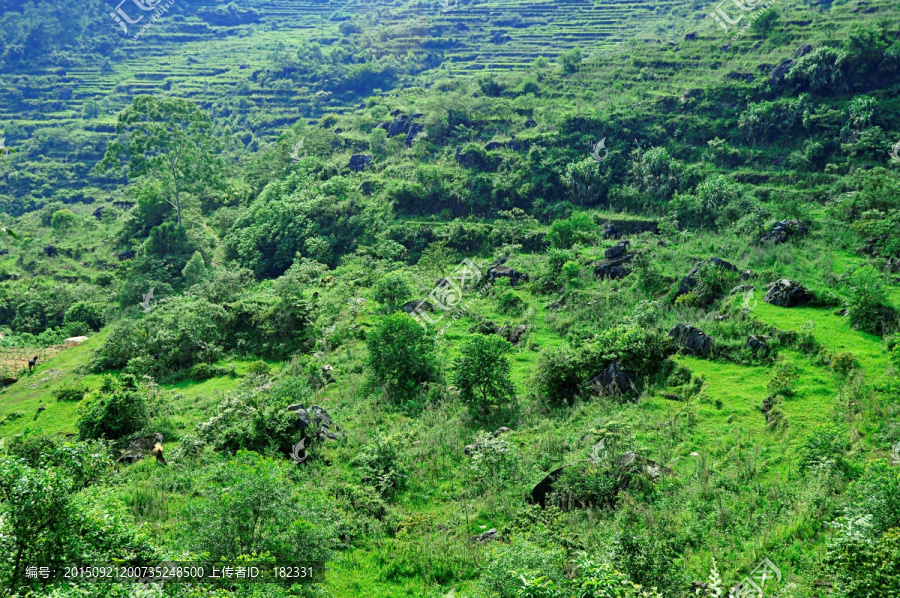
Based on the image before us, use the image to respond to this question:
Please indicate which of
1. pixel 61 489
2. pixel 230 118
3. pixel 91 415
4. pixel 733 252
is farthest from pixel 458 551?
pixel 230 118

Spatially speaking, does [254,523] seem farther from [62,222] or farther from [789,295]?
[62,222]

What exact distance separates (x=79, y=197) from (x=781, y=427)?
68.3 metres

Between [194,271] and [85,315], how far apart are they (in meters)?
6.37

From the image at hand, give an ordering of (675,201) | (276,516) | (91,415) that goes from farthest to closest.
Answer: (675,201)
(91,415)
(276,516)

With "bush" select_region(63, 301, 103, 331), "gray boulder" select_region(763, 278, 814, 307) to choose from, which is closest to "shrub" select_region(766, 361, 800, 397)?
"gray boulder" select_region(763, 278, 814, 307)

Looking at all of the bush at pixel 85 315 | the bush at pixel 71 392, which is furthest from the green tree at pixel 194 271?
the bush at pixel 71 392

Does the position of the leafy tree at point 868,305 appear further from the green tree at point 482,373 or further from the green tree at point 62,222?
the green tree at point 62,222

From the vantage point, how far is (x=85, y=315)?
111 ft

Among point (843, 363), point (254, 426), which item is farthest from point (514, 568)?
point (843, 363)

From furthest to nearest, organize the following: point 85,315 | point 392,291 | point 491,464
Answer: point 85,315 → point 392,291 → point 491,464

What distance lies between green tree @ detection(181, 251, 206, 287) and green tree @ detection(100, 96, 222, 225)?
25.5 feet

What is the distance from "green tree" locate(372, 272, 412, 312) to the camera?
27.9 m

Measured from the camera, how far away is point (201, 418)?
20.1 m

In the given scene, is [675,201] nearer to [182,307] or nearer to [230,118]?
[182,307]
